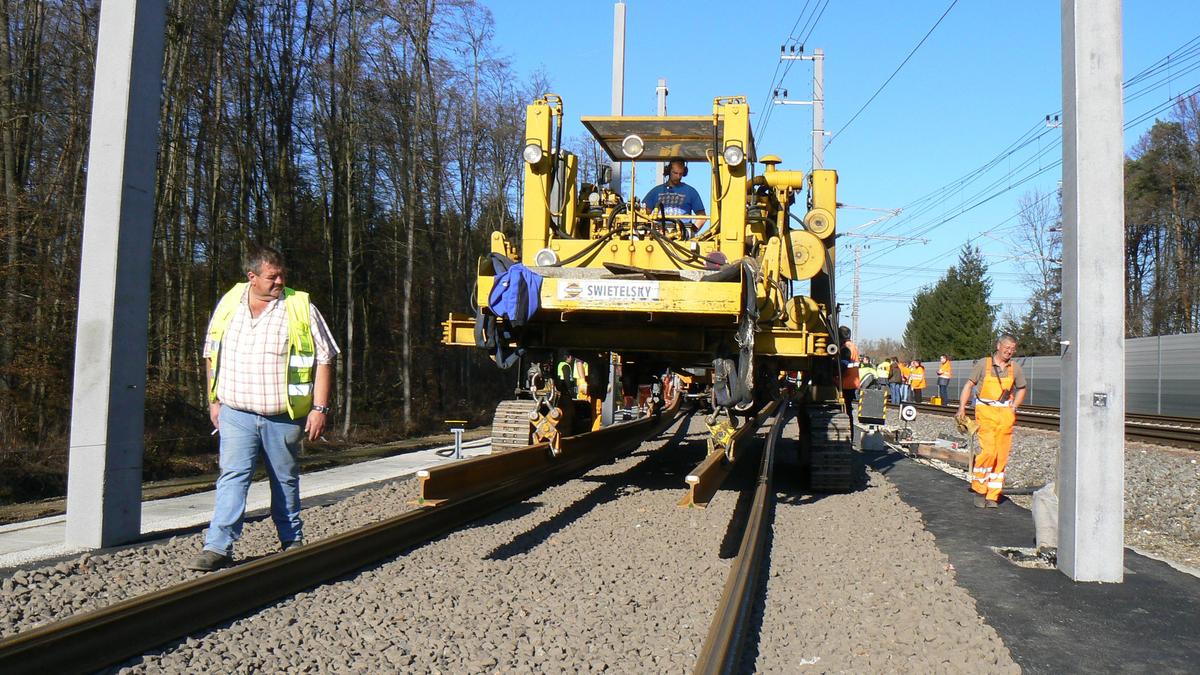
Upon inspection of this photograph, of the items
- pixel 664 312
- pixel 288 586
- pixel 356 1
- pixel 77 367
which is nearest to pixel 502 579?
pixel 288 586

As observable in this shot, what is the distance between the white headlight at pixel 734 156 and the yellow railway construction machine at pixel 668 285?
0.01m

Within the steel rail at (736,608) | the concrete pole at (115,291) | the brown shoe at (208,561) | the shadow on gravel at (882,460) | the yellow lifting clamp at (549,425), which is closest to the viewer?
the steel rail at (736,608)

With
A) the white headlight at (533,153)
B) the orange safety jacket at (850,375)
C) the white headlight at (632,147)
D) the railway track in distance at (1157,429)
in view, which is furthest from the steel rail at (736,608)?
the railway track in distance at (1157,429)

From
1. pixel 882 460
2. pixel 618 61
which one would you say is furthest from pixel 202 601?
pixel 618 61

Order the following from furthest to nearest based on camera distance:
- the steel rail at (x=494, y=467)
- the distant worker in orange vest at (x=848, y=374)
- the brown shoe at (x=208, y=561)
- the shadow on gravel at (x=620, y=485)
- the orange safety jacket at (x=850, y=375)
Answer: the orange safety jacket at (x=850, y=375) → the distant worker in orange vest at (x=848, y=374) → the shadow on gravel at (x=620, y=485) → the steel rail at (x=494, y=467) → the brown shoe at (x=208, y=561)

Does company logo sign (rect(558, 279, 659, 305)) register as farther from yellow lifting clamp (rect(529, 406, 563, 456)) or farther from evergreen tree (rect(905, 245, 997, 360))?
evergreen tree (rect(905, 245, 997, 360))

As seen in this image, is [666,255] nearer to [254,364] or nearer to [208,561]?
[254,364]

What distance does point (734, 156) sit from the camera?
28.8 ft

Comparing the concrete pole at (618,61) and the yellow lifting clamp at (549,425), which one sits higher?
the concrete pole at (618,61)

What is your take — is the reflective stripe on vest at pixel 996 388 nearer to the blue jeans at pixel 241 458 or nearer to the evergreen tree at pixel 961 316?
the blue jeans at pixel 241 458

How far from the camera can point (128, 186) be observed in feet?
20.8

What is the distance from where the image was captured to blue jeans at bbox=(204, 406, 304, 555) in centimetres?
496

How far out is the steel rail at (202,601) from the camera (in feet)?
11.4

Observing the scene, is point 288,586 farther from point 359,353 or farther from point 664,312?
point 359,353
